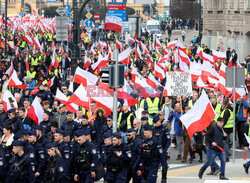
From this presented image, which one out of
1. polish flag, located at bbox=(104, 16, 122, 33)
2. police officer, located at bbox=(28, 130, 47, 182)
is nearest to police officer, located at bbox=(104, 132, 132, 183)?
police officer, located at bbox=(28, 130, 47, 182)

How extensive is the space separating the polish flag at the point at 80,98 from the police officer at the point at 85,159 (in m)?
5.07

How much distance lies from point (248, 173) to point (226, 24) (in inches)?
1537

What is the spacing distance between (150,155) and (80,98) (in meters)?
4.76

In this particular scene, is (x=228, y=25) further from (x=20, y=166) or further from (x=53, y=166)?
(x=20, y=166)

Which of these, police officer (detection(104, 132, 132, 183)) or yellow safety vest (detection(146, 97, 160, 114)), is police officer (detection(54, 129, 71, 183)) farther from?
yellow safety vest (detection(146, 97, 160, 114))

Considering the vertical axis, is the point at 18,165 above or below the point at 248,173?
above

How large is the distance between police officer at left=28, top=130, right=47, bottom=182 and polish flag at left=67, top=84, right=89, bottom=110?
4.60 metres

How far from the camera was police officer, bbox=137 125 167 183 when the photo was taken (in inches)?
520

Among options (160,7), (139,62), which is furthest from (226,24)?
(160,7)

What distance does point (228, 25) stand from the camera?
2104 inches

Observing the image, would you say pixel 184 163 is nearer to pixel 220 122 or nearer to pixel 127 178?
pixel 220 122

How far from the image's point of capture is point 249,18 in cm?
4816

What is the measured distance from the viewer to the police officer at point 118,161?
12.6 meters

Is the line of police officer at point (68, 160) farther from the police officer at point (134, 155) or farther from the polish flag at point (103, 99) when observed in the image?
the polish flag at point (103, 99)
